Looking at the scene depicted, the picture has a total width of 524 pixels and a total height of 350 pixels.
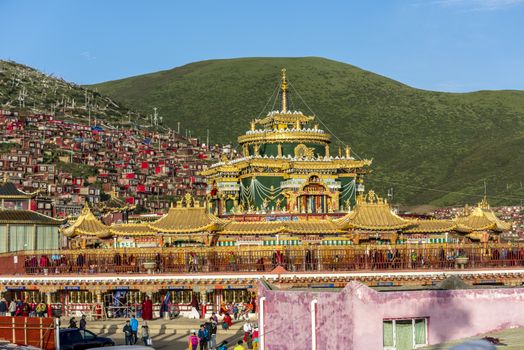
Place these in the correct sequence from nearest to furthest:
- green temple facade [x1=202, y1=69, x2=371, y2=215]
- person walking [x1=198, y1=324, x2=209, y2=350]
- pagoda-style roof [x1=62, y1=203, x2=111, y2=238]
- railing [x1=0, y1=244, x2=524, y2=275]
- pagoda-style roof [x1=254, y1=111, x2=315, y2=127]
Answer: person walking [x1=198, y1=324, x2=209, y2=350]
railing [x1=0, y1=244, x2=524, y2=275]
pagoda-style roof [x1=62, y1=203, x2=111, y2=238]
green temple facade [x1=202, y1=69, x2=371, y2=215]
pagoda-style roof [x1=254, y1=111, x2=315, y2=127]

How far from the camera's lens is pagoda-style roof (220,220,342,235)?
5016cm

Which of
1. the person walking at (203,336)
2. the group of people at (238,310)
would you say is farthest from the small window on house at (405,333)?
the group of people at (238,310)

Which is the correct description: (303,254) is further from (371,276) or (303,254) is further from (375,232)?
(375,232)

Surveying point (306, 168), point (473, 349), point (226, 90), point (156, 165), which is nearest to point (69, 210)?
point (156, 165)

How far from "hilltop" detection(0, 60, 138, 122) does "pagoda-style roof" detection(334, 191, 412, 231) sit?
108 metres

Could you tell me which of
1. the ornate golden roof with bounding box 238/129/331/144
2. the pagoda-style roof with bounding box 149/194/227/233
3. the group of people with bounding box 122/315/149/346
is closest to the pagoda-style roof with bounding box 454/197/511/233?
the ornate golden roof with bounding box 238/129/331/144

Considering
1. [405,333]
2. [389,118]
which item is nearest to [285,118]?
[405,333]

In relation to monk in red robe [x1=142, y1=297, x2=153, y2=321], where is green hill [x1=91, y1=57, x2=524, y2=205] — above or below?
above

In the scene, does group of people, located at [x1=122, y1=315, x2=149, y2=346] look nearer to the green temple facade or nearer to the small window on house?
the small window on house

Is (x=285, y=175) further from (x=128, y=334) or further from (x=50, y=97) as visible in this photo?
(x=50, y=97)

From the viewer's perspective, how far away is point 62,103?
165500 millimetres

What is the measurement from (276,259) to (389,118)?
4252 inches

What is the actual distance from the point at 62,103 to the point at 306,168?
116 meters

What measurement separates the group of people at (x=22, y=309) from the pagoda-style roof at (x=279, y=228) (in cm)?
1112
